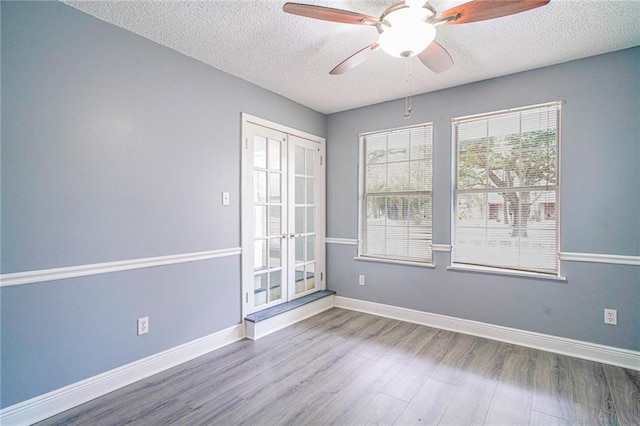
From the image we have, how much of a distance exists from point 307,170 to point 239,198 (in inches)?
47.4

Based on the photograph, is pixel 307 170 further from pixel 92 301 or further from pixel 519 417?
pixel 519 417

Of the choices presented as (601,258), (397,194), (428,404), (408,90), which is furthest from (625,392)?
(408,90)

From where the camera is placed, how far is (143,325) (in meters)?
2.42

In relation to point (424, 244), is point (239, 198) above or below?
above

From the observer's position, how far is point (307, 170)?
409 cm

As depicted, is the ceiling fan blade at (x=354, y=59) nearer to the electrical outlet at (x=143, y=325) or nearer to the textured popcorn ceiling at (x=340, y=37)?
the textured popcorn ceiling at (x=340, y=37)

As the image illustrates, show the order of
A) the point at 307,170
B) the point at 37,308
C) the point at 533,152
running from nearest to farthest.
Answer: the point at 37,308, the point at 533,152, the point at 307,170

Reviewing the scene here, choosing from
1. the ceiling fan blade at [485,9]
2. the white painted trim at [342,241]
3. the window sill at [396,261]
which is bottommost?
the window sill at [396,261]

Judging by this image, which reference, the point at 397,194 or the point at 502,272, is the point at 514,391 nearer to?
the point at 502,272

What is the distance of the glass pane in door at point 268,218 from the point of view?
11.1 ft

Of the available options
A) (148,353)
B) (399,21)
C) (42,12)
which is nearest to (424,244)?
(399,21)

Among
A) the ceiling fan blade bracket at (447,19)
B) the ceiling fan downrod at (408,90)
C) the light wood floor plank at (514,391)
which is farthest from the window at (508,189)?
the ceiling fan blade bracket at (447,19)

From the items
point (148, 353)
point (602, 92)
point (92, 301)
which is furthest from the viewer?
point (602, 92)

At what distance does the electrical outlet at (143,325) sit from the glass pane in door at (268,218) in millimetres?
1134
